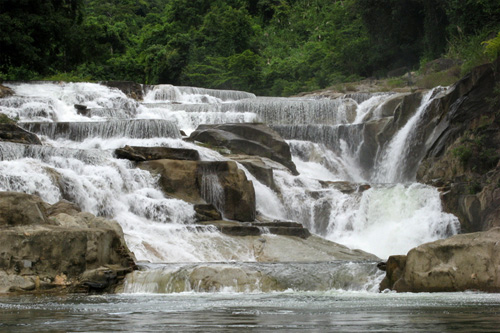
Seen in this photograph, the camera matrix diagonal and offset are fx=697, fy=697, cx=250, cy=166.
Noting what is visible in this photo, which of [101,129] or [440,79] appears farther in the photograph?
[440,79]

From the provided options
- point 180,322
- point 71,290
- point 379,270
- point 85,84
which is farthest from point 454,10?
point 180,322

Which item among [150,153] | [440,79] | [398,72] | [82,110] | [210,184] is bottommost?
[210,184]

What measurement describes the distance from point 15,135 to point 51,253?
10.6 m

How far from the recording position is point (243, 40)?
53.3 meters

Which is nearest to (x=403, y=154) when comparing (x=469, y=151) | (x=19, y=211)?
(x=469, y=151)

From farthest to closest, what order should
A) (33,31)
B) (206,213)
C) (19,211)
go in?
Result: (33,31) < (206,213) < (19,211)

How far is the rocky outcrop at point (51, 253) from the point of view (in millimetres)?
12578

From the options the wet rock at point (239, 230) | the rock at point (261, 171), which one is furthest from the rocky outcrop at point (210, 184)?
the rock at point (261, 171)

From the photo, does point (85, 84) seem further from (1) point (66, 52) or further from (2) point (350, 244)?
(2) point (350, 244)

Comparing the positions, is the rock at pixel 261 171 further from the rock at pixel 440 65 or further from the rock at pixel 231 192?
the rock at pixel 440 65

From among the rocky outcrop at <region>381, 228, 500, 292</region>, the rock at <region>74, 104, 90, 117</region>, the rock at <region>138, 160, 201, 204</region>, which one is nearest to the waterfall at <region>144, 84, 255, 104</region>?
the rock at <region>74, 104, 90, 117</region>

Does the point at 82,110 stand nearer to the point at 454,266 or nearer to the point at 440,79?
the point at 440,79

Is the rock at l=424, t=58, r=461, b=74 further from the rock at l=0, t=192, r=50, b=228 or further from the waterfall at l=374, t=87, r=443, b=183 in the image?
the rock at l=0, t=192, r=50, b=228

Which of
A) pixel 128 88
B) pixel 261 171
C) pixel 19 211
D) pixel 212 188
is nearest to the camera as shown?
pixel 19 211
